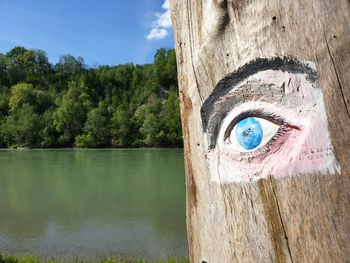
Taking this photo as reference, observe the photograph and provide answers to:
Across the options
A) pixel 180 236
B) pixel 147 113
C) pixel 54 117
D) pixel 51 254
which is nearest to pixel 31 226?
pixel 51 254

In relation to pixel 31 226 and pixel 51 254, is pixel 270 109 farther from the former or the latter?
pixel 31 226

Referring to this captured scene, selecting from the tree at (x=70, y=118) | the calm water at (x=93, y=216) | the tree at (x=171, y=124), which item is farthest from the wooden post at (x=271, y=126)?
the tree at (x=70, y=118)

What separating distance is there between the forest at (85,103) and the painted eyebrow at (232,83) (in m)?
71.9

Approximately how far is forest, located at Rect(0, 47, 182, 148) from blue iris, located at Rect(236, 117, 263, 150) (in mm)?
71935

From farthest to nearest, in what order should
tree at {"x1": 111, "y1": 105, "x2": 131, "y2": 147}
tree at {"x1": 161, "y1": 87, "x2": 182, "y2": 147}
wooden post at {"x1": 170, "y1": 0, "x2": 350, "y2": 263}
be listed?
tree at {"x1": 111, "y1": 105, "x2": 131, "y2": 147}
tree at {"x1": 161, "y1": 87, "x2": 182, "y2": 147}
wooden post at {"x1": 170, "y1": 0, "x2": 350, "y2": 263}

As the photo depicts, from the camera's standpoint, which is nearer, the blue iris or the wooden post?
the wooden post

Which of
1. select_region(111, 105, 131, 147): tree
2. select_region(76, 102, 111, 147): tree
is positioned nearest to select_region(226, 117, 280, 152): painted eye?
select_region(111, 105, 131, 147): tree

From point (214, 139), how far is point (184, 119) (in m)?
0.20

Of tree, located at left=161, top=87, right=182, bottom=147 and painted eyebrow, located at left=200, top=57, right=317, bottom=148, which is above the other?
tree, located at left=161, top=87, right=182, bottom=147

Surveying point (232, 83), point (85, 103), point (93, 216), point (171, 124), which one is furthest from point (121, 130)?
point (232, 83)

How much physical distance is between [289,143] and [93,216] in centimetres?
1473

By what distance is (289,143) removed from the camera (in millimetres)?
952

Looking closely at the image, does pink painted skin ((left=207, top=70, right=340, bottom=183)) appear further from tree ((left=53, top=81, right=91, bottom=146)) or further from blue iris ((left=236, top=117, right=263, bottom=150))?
tree ((left=53, top=81, right=91, bottom=146))

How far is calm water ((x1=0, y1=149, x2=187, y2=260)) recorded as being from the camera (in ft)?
36.0
